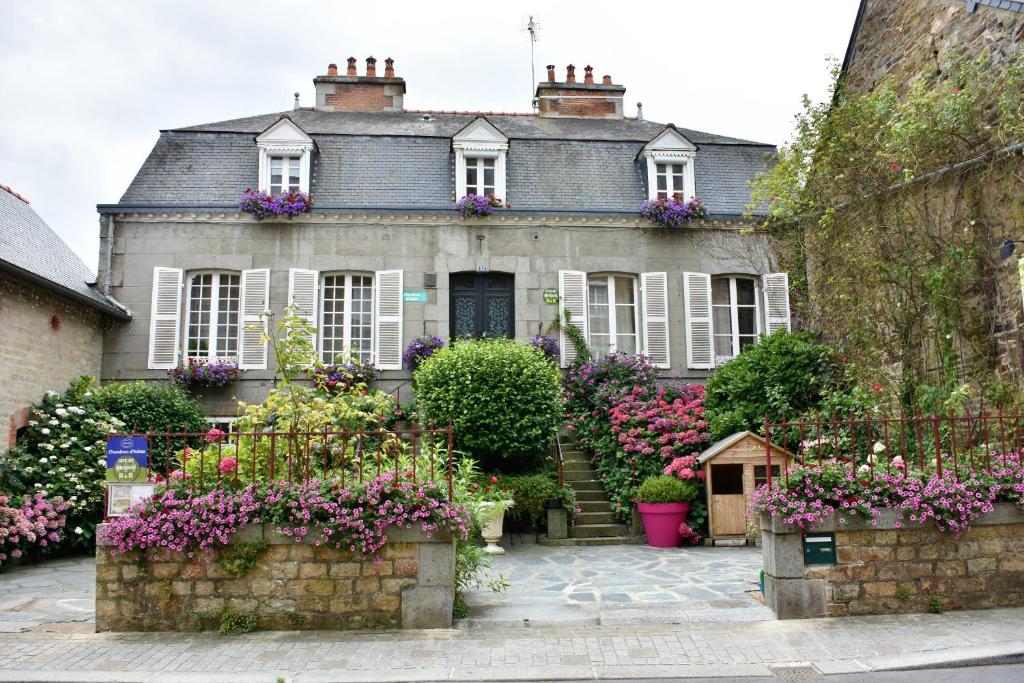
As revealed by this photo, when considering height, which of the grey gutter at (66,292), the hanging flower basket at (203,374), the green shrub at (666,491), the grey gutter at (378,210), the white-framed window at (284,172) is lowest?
the green shrub at (666,491)

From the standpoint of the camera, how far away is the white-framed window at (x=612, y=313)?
13.5 m

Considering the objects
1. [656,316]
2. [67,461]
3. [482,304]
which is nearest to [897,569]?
[656,316]

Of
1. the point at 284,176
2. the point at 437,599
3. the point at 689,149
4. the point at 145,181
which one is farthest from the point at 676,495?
the point at 145,181

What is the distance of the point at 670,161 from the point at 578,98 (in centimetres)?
363

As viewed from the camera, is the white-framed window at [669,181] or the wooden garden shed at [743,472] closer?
the wooden garden shed at [743,472]

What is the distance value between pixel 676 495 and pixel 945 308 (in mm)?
3854

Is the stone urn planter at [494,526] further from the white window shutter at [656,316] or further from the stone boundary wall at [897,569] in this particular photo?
the white window shutter at [656,316]

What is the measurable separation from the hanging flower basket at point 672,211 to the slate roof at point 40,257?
8.88 metres

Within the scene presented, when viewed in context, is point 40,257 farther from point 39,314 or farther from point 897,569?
point 897,569

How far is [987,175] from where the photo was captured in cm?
862

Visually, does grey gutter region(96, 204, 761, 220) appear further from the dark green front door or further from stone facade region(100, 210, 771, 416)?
the dark green front door

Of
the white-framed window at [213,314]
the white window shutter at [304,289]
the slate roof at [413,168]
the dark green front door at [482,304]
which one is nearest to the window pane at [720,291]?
the slate roof at [413,168]

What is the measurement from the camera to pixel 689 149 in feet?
45.5

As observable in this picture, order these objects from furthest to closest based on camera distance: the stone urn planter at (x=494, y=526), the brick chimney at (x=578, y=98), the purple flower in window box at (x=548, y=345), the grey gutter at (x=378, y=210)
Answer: the brick chimney at (x=578, y=98) → the purple flower in window box at (x=548, y=345) → the grey gutter at (x=378, y=210) → the stone urn planter at (x=494, y=526)
